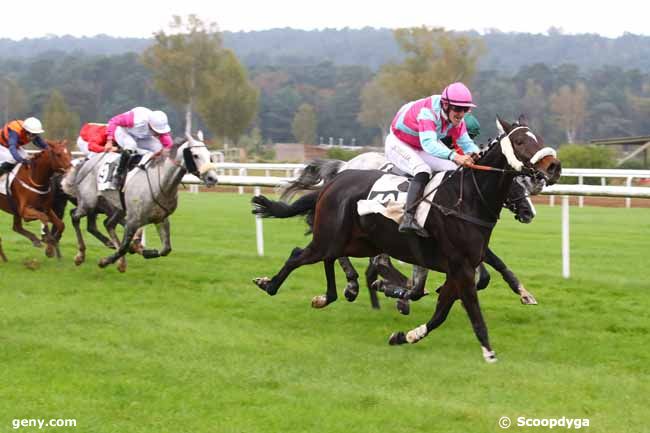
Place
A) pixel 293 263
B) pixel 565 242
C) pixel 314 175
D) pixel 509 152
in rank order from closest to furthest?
pixel 509 152 → pixel 293 263 → pixel 314 175 → pixel 565 242

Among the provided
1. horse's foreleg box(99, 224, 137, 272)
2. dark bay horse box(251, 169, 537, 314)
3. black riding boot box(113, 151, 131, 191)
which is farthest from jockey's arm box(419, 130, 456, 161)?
black riding boot box(113, 151, 131, 191)

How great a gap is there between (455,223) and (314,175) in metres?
2.44

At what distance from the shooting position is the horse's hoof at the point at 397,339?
245 inches

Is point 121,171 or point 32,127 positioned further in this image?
point 32,127

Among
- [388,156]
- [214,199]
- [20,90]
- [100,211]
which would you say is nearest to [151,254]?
[100,211]

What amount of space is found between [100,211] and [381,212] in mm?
4981

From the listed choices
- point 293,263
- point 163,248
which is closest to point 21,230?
point 163,248

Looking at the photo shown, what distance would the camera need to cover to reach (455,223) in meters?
5.98

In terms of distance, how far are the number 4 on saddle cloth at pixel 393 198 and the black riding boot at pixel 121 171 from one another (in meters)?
3.97

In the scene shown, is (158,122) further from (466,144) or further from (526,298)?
(526,298)

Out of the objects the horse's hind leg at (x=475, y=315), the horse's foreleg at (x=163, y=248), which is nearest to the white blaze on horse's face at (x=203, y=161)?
the horse's foreleg at (x=163, y=248)

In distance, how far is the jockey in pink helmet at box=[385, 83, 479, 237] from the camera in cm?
608

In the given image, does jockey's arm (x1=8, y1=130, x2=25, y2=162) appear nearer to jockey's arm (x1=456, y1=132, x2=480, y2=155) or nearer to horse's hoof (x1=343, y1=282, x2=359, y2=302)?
horse's hoof (x1=343, y1=282, x2=359, y2=302)

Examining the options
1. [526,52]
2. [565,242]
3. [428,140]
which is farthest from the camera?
[526,52]
